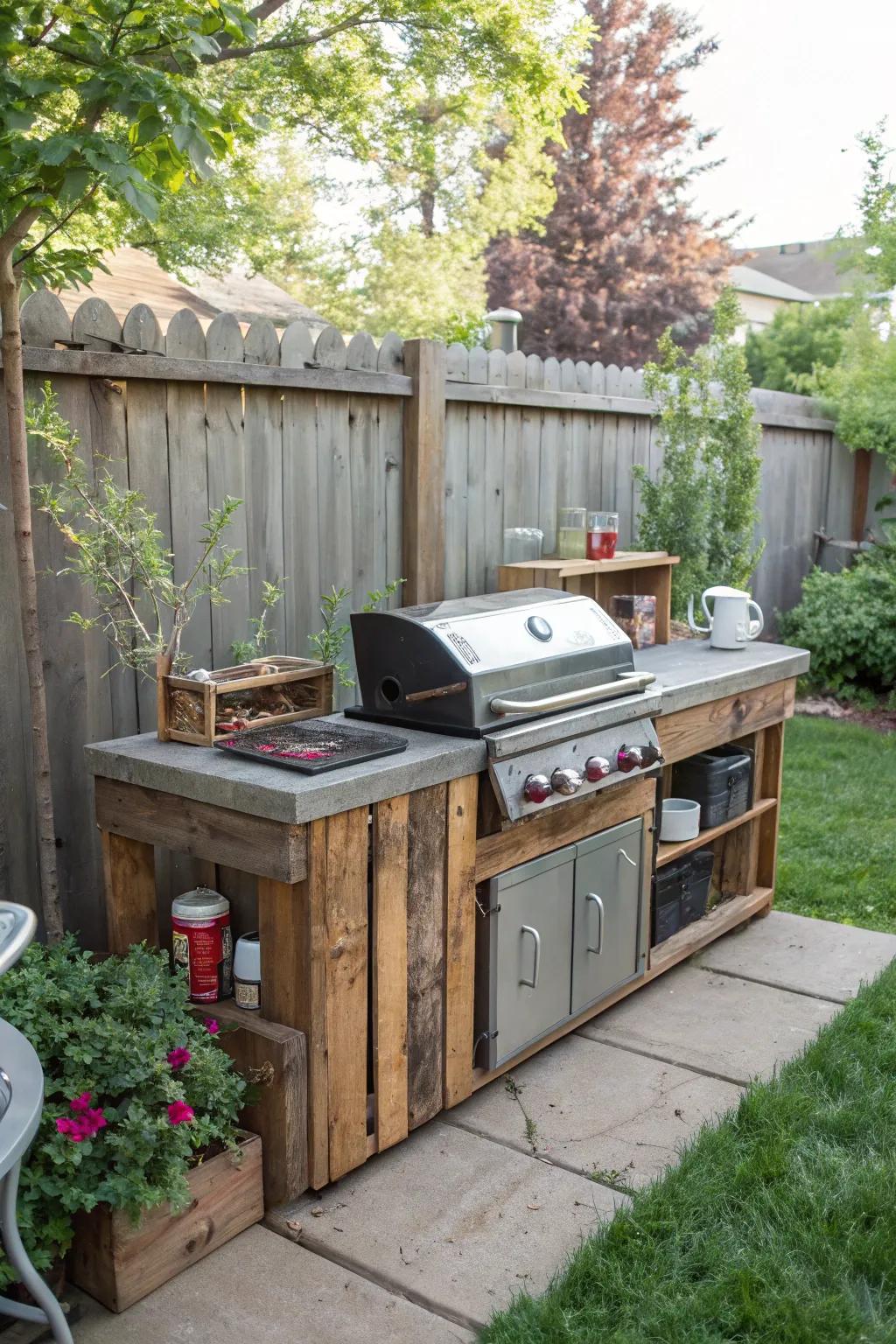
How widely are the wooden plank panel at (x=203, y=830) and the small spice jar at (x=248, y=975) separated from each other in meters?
0.23

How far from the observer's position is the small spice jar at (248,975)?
8.27 ft

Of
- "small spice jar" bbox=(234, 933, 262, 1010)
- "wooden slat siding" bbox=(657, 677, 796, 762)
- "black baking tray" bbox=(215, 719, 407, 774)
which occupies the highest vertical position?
"black baking tray" bbox=(215, 719, 407, 774)

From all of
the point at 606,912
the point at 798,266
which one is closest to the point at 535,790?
the point at 606,912

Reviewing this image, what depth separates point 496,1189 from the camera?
8.24 ft

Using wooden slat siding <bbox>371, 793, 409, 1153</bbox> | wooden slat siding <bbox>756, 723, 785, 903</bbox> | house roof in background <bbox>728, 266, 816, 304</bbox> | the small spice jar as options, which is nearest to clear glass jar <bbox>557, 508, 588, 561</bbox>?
wooden slat siding <bbox>756, 723, 785, 903</bbox>

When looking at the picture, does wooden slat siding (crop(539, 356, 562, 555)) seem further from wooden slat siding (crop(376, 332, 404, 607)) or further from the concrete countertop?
the concrete countertop

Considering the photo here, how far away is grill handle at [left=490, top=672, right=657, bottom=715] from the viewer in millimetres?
2756

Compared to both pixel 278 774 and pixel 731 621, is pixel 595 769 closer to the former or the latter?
Answer: pixel 278 774

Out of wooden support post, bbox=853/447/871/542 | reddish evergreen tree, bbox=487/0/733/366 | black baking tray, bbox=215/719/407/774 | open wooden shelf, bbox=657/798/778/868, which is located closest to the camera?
black baking tray, bbox=215/719/407/774

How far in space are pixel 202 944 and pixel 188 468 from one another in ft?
4.10

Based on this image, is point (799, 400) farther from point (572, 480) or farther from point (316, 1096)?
point (316, 1096)

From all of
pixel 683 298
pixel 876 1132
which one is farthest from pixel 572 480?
pixel 683 298

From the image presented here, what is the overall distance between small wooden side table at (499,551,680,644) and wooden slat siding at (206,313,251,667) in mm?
1096

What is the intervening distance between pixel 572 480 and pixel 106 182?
2.53 metres
